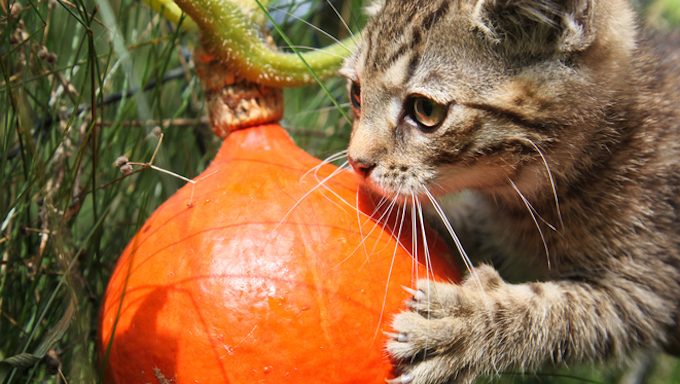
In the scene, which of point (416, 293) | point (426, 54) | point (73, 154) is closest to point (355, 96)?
point (426, 54)

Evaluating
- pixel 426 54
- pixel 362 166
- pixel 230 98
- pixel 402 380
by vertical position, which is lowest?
pixel 402 380

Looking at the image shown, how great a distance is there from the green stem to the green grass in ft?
0.49

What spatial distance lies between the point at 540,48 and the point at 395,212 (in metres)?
0.48

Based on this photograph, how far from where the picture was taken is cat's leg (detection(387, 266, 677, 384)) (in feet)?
4.97

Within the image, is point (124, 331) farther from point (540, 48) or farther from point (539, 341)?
point (540, 48)

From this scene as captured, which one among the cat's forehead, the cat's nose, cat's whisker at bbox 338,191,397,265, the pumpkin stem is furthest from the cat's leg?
the pumpkin stem

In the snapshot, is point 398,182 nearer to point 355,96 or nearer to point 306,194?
point 306,194

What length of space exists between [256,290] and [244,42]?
64 cm

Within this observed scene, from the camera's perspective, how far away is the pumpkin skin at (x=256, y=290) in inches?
54.1

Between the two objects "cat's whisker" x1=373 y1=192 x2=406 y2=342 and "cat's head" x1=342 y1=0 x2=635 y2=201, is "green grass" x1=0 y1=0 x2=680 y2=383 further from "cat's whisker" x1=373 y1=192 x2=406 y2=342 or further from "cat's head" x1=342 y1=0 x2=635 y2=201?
"cat's whisker" x1=373 y1=192 x2=406 y2=342

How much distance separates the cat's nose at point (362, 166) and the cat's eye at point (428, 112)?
0.46 ft

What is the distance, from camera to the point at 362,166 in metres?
1.62

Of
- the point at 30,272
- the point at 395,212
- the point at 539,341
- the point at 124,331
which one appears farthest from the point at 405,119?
the point at 30,272

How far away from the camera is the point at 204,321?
139 centimetres
